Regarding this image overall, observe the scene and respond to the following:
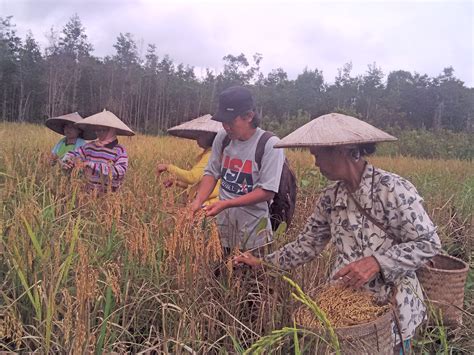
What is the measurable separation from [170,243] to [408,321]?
0.87 meters

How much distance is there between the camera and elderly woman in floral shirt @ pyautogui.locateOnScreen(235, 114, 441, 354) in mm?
1419

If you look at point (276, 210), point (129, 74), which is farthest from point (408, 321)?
point (129, 74)

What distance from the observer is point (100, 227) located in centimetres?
193

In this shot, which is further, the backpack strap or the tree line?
the tree line

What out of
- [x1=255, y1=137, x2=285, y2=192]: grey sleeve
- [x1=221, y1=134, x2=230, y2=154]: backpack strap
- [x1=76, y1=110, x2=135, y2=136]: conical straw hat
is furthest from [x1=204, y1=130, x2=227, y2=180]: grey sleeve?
[x1=76, y1=110, x2=135, y2=136]: conical straw hat

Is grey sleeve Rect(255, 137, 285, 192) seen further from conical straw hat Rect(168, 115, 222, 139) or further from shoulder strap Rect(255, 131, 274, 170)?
conical straw hat Rect(168, 115, 222, 139)

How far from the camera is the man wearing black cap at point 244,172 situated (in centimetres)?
210

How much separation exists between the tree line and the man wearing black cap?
14.9m

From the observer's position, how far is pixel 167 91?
90.6 feet

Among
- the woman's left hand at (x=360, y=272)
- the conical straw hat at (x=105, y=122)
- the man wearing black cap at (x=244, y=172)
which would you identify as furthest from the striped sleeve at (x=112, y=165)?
the woman's left hand at (x=360, y=272)

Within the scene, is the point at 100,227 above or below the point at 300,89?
below

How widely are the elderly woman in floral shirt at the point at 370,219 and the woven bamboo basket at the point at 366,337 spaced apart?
0.61 ft

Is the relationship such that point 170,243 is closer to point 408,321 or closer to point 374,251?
point 374,251

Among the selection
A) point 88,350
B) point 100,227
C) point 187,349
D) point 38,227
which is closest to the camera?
point 88,350
